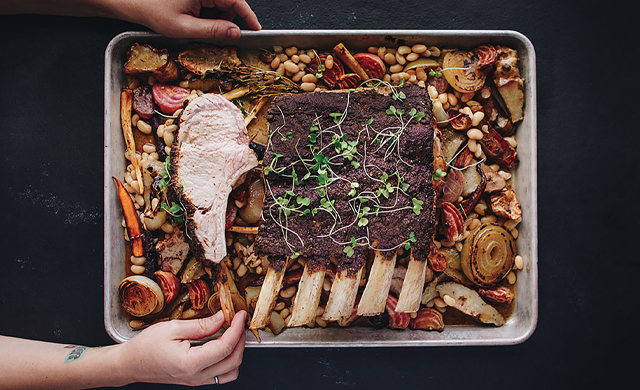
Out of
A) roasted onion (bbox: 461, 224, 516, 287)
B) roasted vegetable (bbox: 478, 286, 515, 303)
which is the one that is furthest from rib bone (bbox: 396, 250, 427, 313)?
roasted vegetable (bbox: 478, 286, 515, 303)

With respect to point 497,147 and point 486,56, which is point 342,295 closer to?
point 497,147

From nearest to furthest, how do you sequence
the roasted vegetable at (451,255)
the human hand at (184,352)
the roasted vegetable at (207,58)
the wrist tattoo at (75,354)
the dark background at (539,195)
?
the human hand at (184,352)
the wrist tattoo at (75,354)
the roasted vegetable at (207,58)
the roasted vegetable at (451,255)
the dark background at (539,195)

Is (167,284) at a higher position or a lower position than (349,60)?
lower

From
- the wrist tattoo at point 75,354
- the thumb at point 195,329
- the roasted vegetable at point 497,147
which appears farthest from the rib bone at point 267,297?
the roasted vegetable at point 497,147

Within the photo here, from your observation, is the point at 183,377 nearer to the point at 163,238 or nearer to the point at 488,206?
the point at 163,238

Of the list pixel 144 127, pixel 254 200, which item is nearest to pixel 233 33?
pixel 144 127

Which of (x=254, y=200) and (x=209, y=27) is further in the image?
(x=254, y=200)

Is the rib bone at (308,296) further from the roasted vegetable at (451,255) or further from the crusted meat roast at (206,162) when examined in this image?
the roasted vegetable at (451,255)

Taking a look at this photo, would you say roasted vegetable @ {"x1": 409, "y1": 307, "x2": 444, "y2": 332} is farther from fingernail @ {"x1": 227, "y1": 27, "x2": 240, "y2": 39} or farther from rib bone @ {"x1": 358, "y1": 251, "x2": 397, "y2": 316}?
fingernail @ {"x1": 227, "y1": 27, "x2": 240, "y2": 39}
